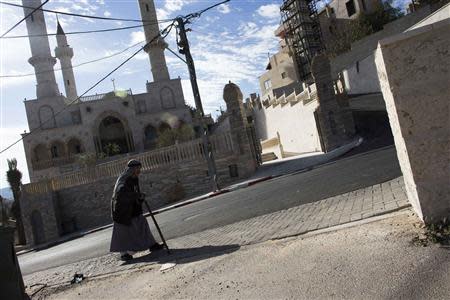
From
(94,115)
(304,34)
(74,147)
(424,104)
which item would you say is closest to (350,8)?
(304,34)

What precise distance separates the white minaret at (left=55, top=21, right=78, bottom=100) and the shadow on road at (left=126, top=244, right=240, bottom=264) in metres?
57.8

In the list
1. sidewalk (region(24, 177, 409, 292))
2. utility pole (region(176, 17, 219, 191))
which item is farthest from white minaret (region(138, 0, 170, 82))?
sidewalk (region(24, 177, 409, 292))

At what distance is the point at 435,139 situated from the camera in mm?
4297

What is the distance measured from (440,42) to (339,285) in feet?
8.08

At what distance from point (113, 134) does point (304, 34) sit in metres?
26.8

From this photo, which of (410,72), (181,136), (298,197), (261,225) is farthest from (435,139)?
(181,136)

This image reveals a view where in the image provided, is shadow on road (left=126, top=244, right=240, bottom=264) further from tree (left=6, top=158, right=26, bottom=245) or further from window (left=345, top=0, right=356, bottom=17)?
window (left=345, top=0, right=356, bottom=17)

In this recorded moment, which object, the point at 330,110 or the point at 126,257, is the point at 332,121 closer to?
the point at 330,110

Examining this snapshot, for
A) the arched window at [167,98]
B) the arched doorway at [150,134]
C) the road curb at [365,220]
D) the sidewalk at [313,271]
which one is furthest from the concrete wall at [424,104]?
the arched window at [167,98]

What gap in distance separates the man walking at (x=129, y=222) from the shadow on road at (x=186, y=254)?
23 cm

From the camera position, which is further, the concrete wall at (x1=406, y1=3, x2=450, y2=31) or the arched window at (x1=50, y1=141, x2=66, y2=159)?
the arched window at (x1=50, y1=141, x2=66, y2=159)

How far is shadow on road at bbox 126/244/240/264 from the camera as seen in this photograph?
6.04m

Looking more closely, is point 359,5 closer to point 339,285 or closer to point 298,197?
point 298,197

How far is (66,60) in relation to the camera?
6188 centimetres
